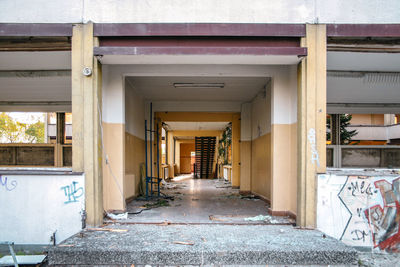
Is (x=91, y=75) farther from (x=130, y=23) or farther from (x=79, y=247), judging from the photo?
(x=79, y=247)

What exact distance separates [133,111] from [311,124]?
5274 mm

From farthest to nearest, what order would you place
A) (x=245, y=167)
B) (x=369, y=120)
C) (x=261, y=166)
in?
(x=369, y=120) → (x=245, y=167) → (x=261, y=166)

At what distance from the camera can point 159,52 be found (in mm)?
5363

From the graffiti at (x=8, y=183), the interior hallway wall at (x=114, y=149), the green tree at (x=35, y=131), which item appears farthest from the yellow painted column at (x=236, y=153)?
the green tree at (x=35, y=131)

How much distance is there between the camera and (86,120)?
5.36 m

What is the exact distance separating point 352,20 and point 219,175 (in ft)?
51.1

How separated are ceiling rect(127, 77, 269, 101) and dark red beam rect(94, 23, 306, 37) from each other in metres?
2.25

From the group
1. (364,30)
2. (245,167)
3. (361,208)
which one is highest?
(364,30)

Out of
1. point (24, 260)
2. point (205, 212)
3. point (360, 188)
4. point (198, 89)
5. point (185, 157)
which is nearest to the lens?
point (24, 260)

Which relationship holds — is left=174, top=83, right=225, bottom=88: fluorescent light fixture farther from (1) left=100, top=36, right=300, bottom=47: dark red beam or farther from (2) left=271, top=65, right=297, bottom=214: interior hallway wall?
(1) left=100, top=36, right=300, bottom=47: dark red beam

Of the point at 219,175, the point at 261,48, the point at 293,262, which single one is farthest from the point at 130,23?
the point at 219,175

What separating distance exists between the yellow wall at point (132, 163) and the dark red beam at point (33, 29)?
10.1ft

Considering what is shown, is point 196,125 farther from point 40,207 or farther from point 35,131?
point 35,131

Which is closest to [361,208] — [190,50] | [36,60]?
[190,50]
